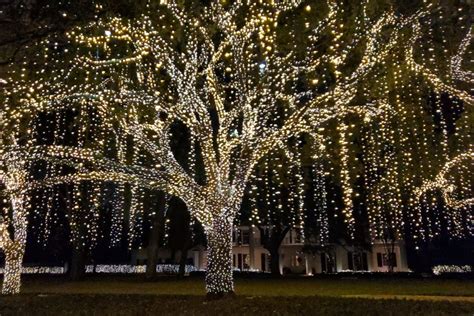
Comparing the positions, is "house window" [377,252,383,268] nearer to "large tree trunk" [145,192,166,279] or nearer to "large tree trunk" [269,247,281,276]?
"large tree trunk" [269,247,281,276]

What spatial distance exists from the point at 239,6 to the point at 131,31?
265 cm

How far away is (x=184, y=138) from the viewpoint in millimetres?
19344

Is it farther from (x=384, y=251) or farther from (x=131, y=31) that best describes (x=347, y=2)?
(x=384, y=251)

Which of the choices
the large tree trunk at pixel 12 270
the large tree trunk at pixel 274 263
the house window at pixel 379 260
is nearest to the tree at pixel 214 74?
the large tree trunk at pixel 12 270

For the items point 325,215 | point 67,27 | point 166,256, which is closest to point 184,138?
point 67,27

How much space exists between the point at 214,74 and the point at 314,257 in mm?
40081

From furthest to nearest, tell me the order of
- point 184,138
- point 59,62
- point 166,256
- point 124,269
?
point 166,256, point 124,269, point 184,138, point 59,62

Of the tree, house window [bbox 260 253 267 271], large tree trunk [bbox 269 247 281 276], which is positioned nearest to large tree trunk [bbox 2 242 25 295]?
the tree

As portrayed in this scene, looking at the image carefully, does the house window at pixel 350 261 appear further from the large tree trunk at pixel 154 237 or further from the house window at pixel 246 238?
the large tree trunk at pixel 154 237

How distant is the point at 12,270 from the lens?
595 inches

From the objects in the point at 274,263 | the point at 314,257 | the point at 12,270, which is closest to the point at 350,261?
the point at 314,257

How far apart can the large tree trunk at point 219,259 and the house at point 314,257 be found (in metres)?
33.1

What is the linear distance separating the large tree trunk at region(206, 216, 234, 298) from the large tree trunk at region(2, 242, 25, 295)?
7.39m

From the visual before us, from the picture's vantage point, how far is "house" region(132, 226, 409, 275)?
47.1 metres
